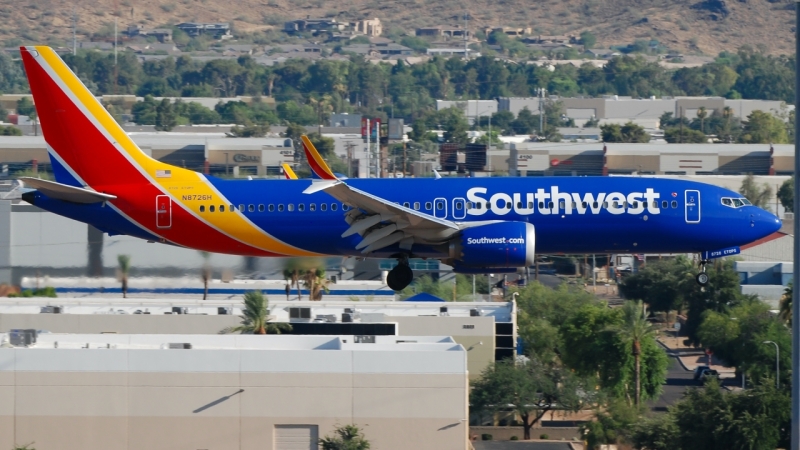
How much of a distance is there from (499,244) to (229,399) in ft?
34.3

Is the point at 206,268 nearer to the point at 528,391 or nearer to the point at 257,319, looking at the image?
the point at 257,319

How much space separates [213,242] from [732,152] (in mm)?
104963

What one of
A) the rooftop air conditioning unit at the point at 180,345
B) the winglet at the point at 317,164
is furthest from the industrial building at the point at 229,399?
the winglet at the point at 317,164

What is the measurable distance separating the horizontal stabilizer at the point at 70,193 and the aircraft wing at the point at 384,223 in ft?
24.1

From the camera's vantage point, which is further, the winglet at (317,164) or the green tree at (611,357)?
the green tree at (611,357)

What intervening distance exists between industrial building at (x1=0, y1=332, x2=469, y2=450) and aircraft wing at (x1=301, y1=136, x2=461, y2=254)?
591 cm

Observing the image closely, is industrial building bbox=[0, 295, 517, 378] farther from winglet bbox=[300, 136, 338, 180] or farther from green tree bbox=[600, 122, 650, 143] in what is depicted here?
green tree bbox=[600, 122, 650, 143]

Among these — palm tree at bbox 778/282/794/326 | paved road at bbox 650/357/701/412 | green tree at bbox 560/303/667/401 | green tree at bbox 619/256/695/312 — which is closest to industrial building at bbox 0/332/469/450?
green tree at bbox 560/303/667/401

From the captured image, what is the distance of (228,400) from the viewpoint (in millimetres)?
38031

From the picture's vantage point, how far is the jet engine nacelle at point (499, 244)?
4328cm

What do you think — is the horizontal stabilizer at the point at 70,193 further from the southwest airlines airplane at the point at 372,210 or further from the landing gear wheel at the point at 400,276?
the landing gear wheel at the point at 400,276

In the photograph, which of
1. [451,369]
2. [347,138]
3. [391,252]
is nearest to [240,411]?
[451,369]

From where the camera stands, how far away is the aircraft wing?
4259 centimetres

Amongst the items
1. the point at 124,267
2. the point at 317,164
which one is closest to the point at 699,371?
the point at 124,267
